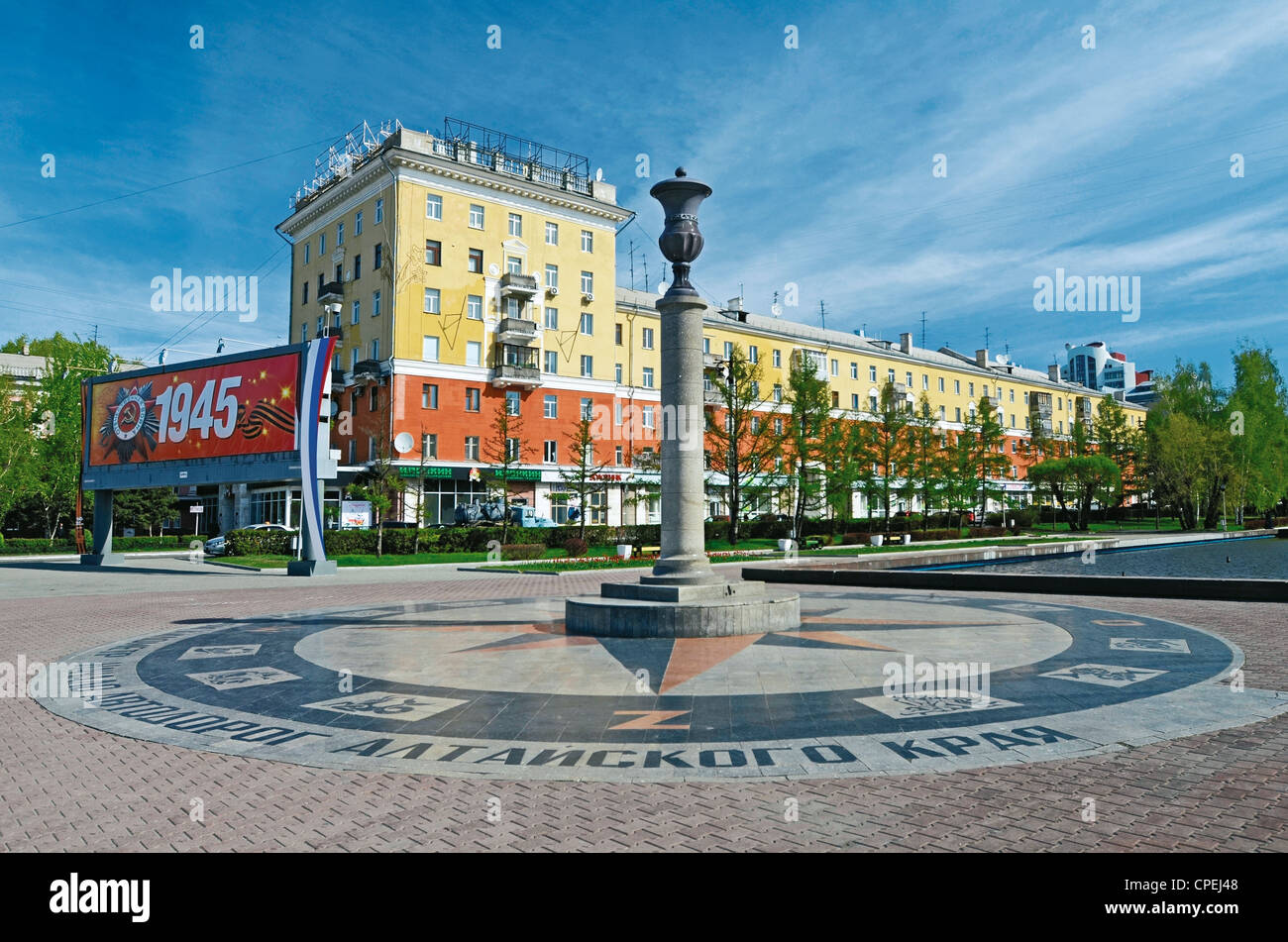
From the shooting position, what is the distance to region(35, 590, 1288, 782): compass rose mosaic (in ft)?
20.6

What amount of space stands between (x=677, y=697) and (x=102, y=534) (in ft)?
115

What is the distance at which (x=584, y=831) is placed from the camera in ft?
15.5

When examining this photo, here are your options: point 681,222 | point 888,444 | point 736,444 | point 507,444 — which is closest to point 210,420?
point 507,444

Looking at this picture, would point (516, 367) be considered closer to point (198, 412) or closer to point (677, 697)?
point (198, 412)

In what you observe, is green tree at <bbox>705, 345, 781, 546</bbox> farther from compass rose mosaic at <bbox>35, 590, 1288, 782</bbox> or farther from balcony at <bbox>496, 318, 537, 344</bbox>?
compass rose mosaic at <bbox>35, 590, 1288, 782</bbox>

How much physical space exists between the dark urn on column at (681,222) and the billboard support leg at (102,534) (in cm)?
3108

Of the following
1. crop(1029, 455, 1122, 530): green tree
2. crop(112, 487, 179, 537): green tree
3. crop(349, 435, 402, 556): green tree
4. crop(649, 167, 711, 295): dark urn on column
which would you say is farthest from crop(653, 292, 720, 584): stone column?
crop(1029, 455, 1122, 530): green tree

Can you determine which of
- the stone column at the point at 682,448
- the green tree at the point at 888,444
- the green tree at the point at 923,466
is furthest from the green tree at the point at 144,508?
the stone column at the point at 682,448

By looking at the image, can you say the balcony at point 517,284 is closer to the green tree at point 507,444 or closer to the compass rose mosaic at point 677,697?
the green tree at point 507,444

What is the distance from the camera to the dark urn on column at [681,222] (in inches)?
543

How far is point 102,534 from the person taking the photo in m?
34.3

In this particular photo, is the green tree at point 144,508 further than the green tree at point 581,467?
Yes
